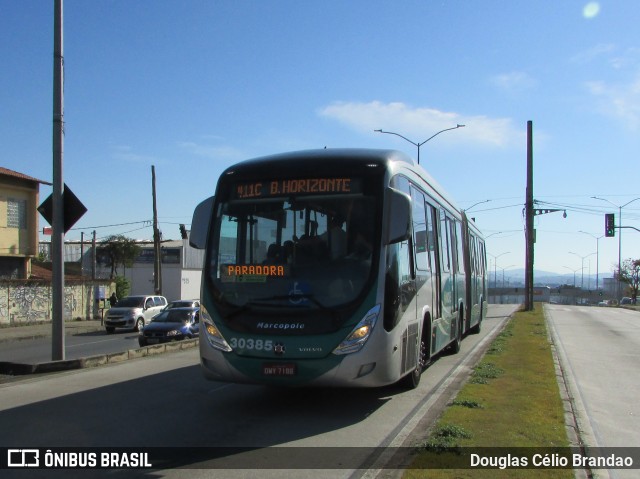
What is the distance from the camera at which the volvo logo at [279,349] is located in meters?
7.87

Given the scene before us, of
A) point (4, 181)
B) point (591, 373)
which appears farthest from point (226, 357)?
point (4, 181)

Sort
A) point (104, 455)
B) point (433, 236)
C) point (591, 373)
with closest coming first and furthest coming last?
1. point (104, 455)
2. point (433, 236)
3. point (591, 373)

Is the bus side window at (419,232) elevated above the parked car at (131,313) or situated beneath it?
elevated above

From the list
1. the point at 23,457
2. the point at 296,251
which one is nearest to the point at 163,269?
the point at 296,251

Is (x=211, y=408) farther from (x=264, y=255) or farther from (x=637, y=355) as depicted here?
(x=637, y=355)

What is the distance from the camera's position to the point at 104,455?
6.48 meters

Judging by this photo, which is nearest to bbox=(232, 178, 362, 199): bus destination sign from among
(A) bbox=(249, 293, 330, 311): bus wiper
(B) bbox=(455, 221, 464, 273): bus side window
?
(A) bbox=(249, 293, 330, 311): bus wiper

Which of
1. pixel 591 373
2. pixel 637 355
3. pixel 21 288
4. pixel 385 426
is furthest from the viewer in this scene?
pixel 21 288

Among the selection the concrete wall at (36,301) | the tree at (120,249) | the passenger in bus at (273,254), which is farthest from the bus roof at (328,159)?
the tree at (120,249)

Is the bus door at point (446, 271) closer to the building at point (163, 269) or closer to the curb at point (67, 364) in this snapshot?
the curb at point (67, 364)

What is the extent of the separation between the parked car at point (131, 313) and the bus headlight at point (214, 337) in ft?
77.4

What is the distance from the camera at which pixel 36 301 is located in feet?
116

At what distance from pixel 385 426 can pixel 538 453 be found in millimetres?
1902

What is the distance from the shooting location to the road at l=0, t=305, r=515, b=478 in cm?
688
